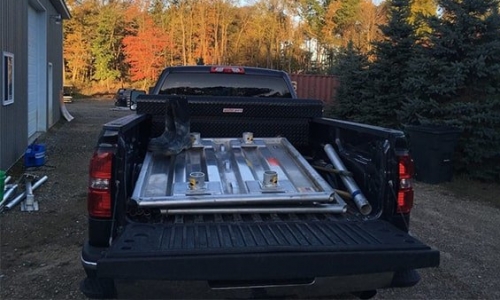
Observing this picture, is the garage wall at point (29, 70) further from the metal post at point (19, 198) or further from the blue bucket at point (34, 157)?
the metal post at point (19, 198)

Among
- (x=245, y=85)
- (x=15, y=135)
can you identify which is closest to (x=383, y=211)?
(x=245, y=85)

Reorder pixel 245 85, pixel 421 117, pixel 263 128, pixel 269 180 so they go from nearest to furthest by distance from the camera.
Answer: pixel 269 180, pixel 263 128, pixel 245 85, pixel 421 117

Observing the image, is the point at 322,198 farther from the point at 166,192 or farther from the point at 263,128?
the point at 263,128

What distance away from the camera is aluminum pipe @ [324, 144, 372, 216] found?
12.4ft

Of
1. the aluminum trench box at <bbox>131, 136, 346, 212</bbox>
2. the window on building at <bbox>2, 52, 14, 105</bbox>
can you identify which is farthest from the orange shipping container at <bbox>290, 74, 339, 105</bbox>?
the aluminum trench box at <bbox>131, 136, 346, 212</bbox>

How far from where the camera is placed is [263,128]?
5.14m

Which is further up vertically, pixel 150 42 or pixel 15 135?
pixel 150 42

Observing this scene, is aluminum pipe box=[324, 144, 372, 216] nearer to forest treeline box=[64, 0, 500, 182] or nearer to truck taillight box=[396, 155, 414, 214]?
truck taillight box=[396, 155, 414, 214]

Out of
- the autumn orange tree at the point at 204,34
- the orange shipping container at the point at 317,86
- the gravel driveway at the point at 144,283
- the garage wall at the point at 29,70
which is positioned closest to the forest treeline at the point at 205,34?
the autumn orange tree at the point at 204,34

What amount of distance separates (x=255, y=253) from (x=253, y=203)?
2.82 feet

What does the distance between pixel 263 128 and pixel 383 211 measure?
183 centimetres

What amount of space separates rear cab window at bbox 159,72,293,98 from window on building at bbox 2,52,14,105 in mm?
4856

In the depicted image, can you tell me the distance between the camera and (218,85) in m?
6.08

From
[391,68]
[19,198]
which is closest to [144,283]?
[19,198]
